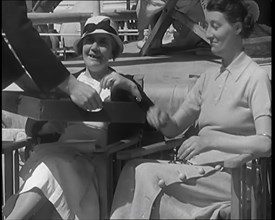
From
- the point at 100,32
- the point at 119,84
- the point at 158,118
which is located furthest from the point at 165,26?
the point at 158,118

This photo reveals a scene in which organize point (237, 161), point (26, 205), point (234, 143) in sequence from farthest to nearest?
point (26, 205)
point (234, 143)
point (237, 161)

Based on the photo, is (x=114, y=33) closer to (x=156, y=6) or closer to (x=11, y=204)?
(x=11, y=204)

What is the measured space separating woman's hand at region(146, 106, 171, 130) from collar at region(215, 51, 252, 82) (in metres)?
0.34

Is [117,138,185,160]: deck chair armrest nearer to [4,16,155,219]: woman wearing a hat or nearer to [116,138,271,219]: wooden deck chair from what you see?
[116,138,271,219]: wooden deck chair

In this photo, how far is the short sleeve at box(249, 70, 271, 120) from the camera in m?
2.66

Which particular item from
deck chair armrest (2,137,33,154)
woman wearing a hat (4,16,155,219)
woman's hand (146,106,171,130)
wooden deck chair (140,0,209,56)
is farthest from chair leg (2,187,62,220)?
wooden deck chair (140,0,209,56)

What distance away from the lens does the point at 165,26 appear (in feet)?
14.2

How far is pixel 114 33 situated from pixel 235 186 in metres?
0.95

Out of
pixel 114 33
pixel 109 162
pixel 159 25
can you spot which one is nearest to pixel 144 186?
pixel 109 162

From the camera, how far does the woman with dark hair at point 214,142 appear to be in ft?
8.96

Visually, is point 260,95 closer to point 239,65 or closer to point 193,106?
point 239,65

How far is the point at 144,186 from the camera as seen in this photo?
2793 mm

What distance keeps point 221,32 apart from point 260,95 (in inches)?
11.6

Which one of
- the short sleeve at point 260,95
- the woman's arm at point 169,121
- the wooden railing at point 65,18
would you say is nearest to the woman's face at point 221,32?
the short sleeve at point 260,95
